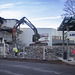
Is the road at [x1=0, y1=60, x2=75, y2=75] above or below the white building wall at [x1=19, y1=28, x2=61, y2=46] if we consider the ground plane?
below

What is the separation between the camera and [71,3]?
2625 centimetres

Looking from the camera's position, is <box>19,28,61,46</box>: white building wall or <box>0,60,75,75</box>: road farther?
<box>19,28,61,46</box>: white building wall

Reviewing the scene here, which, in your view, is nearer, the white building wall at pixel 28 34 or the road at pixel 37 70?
the road at pixel 37 70

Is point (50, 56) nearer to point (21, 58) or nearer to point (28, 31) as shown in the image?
point (21, 58)

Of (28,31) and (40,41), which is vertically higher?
(28,31)

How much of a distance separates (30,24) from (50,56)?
2113 centimetres

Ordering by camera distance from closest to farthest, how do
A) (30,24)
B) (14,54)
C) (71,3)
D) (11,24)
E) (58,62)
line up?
1. (58,62)
2. (14,54)
3. (71,3)
4. (30,24)
5. (11,24)

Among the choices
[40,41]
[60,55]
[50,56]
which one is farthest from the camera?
[40,41]

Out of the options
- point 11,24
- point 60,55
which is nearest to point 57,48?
point 60,55

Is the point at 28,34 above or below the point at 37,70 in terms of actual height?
above

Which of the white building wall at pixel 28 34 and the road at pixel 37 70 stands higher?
the white building wall at pixel 28 34

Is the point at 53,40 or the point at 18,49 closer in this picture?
the point at 18,49

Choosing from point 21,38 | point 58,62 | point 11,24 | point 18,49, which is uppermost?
point 11,24

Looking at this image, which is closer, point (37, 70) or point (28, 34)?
point (37, 70)
